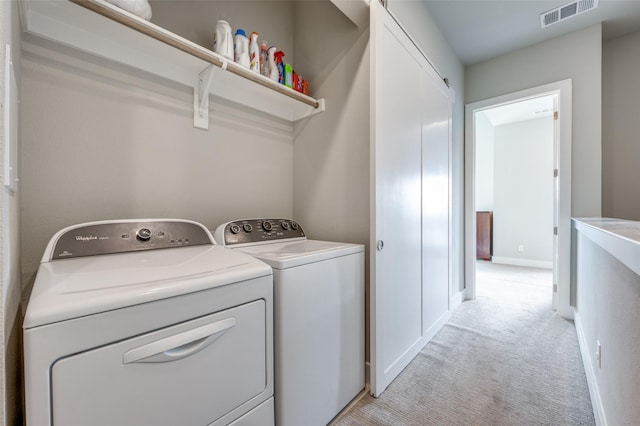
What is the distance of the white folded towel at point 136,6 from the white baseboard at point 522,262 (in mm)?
6117

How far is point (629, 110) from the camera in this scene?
8.64 ft

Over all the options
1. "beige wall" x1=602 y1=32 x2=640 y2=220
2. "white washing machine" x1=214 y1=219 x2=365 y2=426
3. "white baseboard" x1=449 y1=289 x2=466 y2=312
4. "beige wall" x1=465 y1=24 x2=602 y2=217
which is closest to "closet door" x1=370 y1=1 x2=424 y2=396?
"white washing machine" x1=214 y1=219 x2=365 y2=426

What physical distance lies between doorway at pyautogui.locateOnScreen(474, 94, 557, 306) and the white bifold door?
2.62 meters

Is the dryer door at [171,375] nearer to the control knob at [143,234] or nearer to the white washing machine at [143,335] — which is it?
the white washing machine at [143,335]

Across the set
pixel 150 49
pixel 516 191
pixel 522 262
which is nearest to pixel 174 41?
pixel 150 49

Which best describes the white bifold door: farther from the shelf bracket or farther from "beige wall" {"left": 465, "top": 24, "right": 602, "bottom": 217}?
"beige wall" {"left": 465, "top": 24, "right": 602, "bottom": 217}

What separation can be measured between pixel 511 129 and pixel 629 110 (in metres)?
2.61

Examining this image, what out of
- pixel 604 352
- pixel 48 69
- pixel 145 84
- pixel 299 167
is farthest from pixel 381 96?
pixel 604 352

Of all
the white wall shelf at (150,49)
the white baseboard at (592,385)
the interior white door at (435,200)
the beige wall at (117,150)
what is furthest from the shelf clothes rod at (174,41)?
the white baseboard at (592,385)

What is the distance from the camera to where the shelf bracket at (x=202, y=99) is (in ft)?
4.69

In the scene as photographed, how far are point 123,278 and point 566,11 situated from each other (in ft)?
12.3

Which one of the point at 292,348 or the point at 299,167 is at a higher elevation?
the point at 299,167

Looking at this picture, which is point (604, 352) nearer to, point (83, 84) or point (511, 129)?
point (83, 84)

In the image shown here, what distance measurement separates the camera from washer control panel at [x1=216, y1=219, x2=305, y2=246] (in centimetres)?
141
